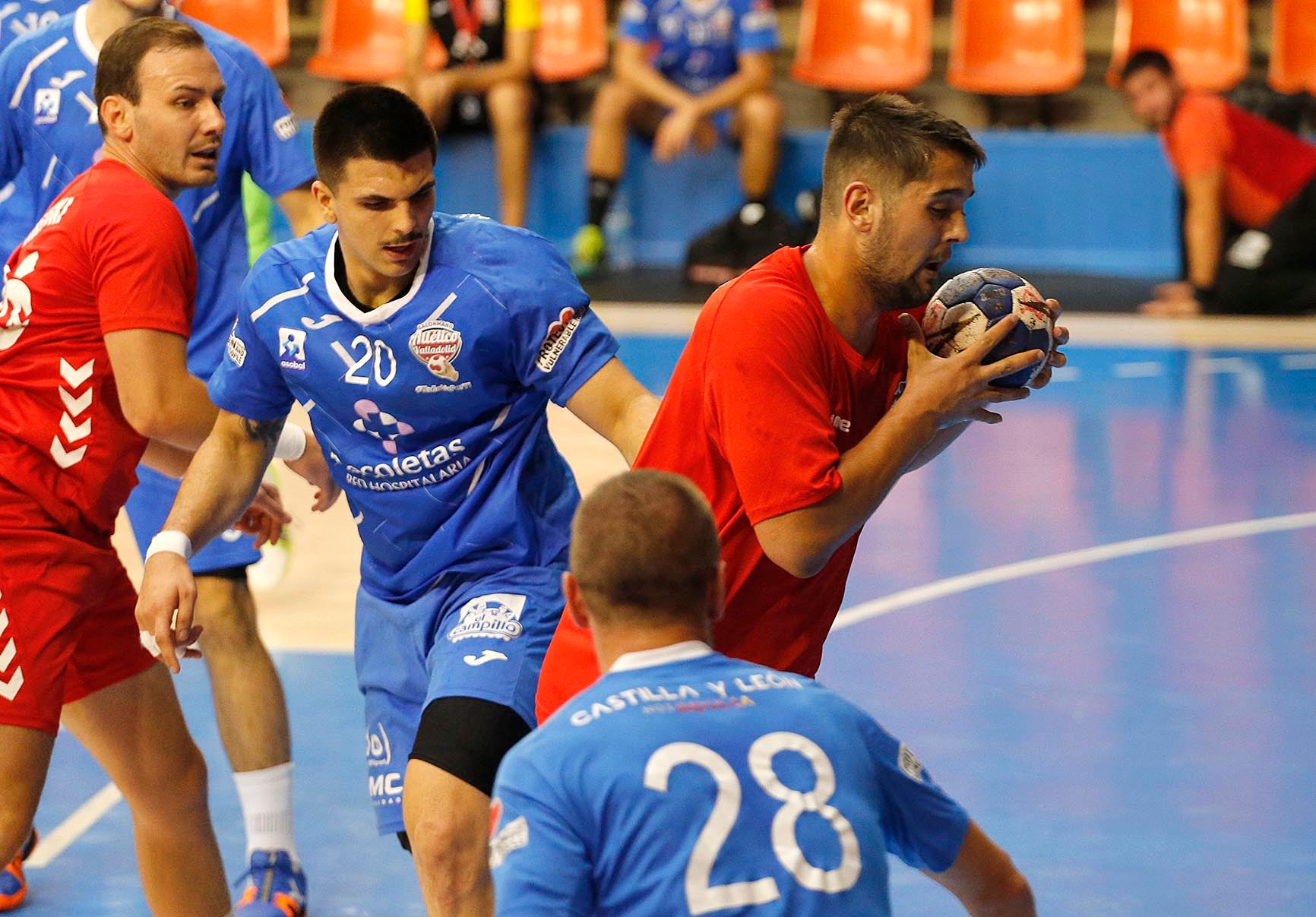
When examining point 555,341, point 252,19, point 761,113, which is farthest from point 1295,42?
point 555,341

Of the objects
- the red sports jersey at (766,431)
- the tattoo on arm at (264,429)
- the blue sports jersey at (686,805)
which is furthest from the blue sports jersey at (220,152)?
the blue sports jersey at (686,805)

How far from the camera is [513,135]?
12891 mm

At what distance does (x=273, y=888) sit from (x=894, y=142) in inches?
97.1

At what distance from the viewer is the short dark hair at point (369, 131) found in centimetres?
355

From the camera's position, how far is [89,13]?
4.87 m

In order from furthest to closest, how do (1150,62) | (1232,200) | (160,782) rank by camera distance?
(1232,200)
(1150,62)
(160,782)

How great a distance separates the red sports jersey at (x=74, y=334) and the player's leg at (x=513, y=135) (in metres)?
8.95

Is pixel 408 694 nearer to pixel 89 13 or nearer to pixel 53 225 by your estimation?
pixel 53 225

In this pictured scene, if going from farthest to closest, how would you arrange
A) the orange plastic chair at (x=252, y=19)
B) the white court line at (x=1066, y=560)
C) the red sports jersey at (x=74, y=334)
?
the orange plastic chair at (x=252, y=19), the white court line at (x=1066, y=560), the red sports jersey at (x=74, y=334)

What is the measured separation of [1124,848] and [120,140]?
9.68 ft

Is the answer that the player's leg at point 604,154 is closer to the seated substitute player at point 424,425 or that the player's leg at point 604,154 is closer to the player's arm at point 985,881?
the seated substitute player at point 424,425

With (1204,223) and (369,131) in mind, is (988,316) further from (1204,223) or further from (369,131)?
(1204,223)

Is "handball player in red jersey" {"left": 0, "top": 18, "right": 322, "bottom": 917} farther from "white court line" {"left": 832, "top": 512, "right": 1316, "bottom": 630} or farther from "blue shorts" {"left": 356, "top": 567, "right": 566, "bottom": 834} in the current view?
"white court line" {"left": 832, "top": 512, "right": 1316, "bottom": 630}

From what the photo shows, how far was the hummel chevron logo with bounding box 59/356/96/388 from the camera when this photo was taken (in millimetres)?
3812
